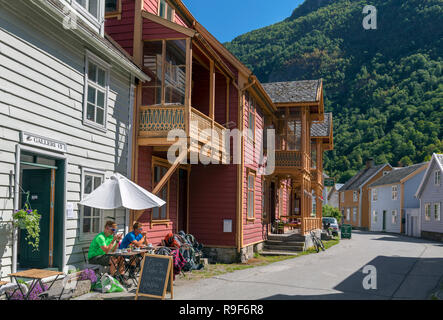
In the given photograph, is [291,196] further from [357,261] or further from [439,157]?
[357,261]

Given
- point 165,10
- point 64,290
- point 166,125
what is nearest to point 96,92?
point 166,125

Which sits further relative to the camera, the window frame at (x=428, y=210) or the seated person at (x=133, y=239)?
the window frame at (x=428, y=210)

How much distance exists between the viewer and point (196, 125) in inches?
515

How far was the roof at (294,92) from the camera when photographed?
2297 cm

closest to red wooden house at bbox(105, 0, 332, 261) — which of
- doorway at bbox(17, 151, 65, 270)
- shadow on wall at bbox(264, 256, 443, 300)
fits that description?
doorway at bbox(17, 151, 65, 270)

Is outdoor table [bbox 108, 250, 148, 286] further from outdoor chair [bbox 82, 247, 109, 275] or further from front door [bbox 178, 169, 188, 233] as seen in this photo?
front door [bbox 178, 169, 188, 233]

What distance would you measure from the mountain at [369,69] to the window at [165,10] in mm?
57514

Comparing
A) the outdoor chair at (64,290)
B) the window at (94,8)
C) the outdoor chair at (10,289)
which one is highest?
the window at (94,8)

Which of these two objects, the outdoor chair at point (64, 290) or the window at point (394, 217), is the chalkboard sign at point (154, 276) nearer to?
the outdoor chair at point (64, 290)

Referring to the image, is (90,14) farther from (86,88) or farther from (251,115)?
(251,115)

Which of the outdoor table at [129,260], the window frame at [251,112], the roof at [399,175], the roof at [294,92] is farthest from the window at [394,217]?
the outdoor table at [129,260]

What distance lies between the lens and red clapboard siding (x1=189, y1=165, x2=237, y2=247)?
17.1 meters

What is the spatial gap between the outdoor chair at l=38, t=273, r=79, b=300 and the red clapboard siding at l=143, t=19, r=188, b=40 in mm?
6648

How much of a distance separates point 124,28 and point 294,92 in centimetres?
1233
